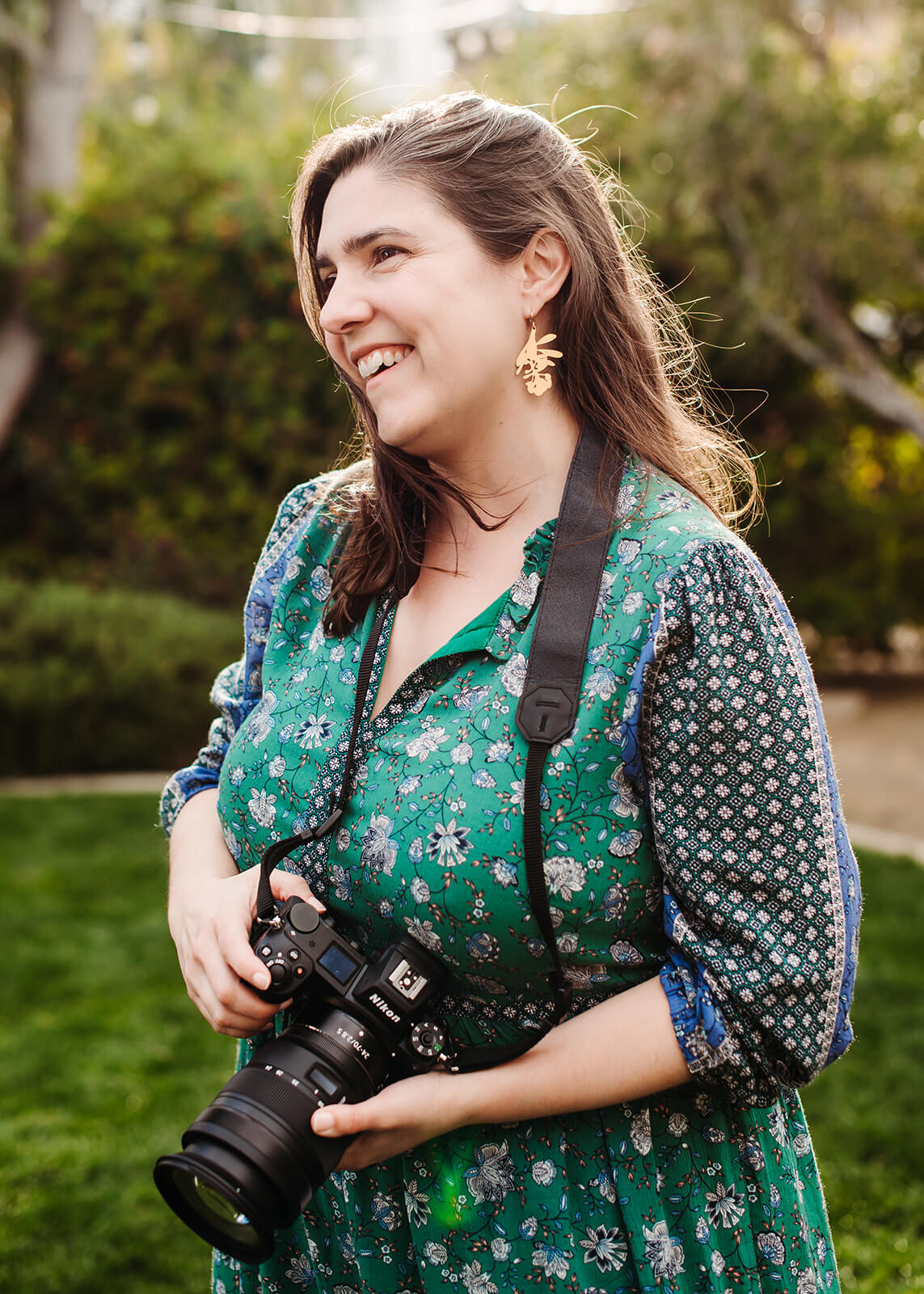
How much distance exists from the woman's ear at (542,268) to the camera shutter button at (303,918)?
30.6 inches

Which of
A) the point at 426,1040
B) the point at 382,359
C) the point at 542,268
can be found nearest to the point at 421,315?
the point at 382,359

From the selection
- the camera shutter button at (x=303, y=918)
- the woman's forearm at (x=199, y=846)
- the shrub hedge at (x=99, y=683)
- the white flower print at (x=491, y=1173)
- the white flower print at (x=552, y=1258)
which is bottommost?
the shrub hedge at (x=99, y=683)

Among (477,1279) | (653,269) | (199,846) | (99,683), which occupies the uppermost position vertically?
(653,269)

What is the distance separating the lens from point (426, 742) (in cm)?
131

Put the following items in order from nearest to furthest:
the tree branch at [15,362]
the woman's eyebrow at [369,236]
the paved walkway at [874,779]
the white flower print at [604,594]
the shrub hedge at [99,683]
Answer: the white flower print at [604,594] → the woman's eyebrow at [369,236] → the paved walkway at [874,779] → the shrub hedge at [99,683] → the tree branch at [15,362]

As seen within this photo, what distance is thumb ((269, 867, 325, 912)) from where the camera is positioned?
1.31 meters

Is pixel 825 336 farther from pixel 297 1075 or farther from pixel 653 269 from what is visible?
pixel 297 1075

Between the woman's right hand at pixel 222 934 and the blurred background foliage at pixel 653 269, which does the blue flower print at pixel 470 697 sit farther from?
the blurred background foliage at pixel 653 269

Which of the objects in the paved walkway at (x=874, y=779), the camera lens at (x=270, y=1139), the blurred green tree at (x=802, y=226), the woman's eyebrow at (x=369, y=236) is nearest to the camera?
the camera lens at (x=270, y=1139)

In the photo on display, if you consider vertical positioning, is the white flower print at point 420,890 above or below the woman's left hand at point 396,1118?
above

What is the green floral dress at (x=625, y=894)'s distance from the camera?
3.87 feet

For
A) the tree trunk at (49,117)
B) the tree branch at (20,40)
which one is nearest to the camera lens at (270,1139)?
the tree trunk at (49,117)

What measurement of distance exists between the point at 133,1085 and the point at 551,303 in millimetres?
2953

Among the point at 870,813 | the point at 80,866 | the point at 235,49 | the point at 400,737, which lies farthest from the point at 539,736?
the point at 235,49
